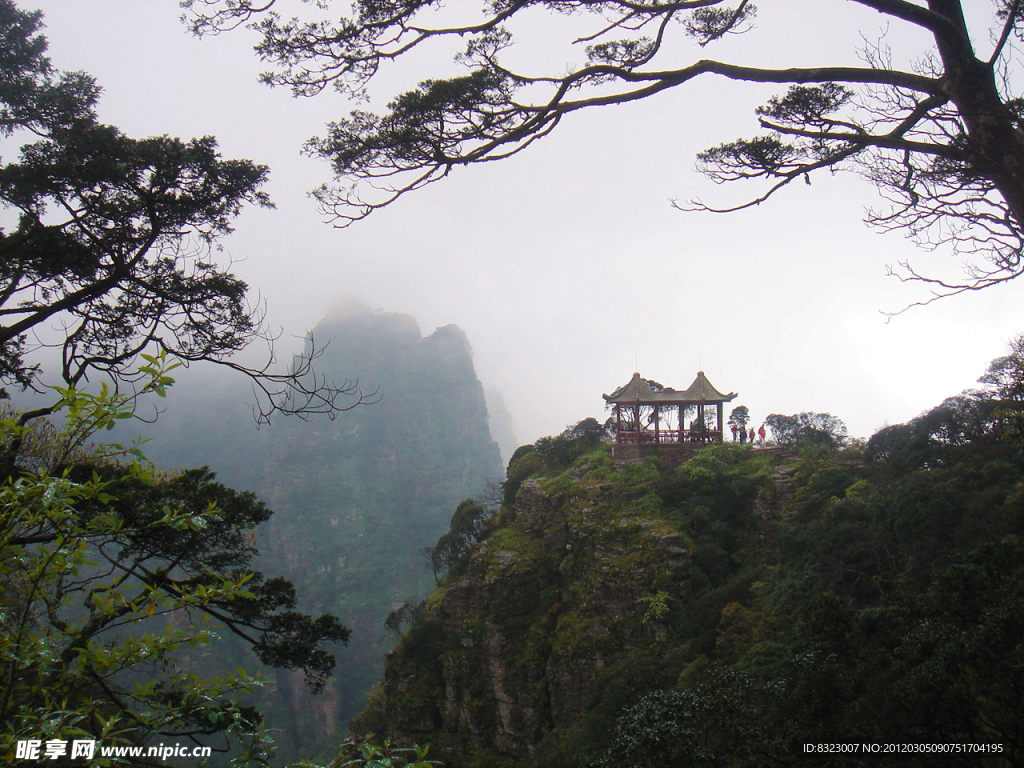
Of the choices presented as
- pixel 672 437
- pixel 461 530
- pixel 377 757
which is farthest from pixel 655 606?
pixel 461 530

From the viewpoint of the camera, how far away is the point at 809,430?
14.1 metres

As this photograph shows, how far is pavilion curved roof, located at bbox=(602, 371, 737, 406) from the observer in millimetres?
14242

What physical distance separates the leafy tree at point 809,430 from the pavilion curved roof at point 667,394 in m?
1.96

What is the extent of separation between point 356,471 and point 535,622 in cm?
4932

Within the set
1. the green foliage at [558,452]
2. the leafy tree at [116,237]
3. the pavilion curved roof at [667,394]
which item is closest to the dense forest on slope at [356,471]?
the green foliage at [558,452]

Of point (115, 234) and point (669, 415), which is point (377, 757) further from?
point (669, 415)

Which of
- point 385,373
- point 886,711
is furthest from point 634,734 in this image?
point 385,373

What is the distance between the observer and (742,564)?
10.8m

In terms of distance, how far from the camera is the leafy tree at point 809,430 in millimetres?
13680

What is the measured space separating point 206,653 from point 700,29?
43872mm

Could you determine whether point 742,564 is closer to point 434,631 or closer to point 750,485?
point 750,485

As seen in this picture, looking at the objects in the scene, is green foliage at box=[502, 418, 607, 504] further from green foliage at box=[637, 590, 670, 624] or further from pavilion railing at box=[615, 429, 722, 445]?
green foliage at box=[637, 590, 670, 624]

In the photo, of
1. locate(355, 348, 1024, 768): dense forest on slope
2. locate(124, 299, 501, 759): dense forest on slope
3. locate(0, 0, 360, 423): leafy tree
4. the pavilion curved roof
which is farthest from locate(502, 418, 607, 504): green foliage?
locate(124, 299, 501, 759): dense forest on slope

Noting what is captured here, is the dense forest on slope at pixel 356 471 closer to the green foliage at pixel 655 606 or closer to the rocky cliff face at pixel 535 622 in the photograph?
the rocky cliff face at pixel 535 622
